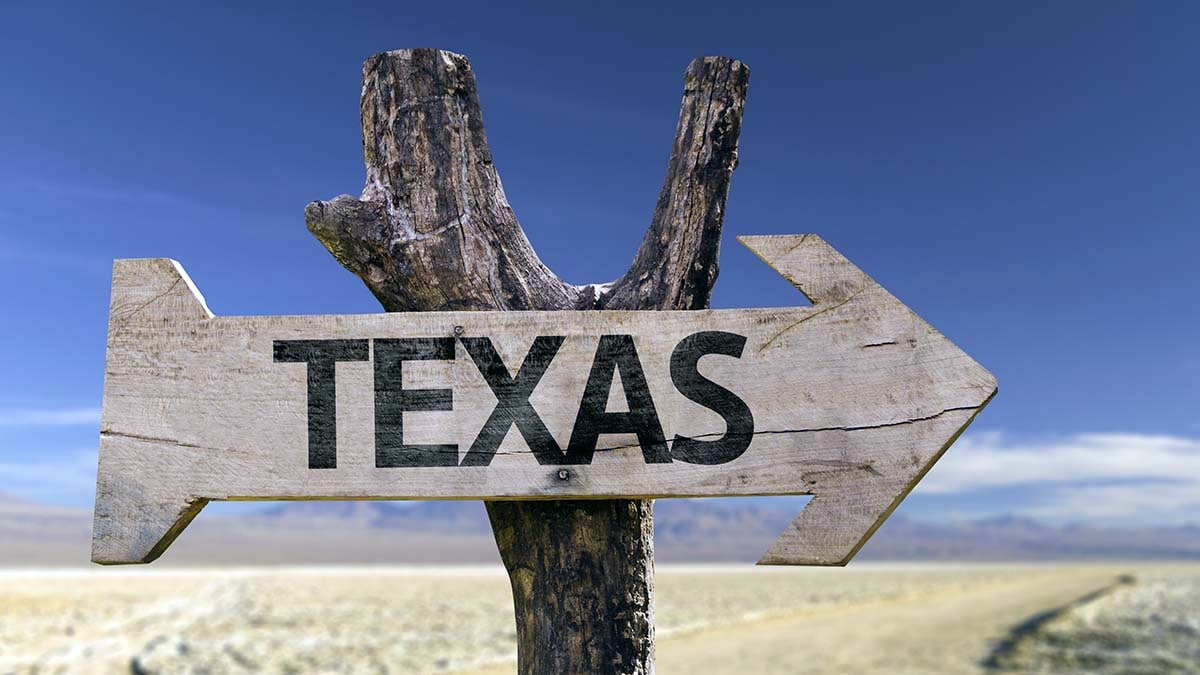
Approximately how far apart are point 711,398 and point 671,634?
51.6 feet

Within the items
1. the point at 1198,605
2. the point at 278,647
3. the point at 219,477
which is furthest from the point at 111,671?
the point at 1198,605

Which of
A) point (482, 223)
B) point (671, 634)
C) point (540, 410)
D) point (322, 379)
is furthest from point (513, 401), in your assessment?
point (671, 634)

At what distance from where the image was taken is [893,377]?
2.46m

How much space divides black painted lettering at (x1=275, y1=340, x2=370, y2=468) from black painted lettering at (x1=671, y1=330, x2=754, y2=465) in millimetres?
820

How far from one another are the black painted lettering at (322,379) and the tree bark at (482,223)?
37 centimetres

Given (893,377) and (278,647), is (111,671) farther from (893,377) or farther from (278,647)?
(893,377)

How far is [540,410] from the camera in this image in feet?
7.95

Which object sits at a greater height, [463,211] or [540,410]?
[463,211]

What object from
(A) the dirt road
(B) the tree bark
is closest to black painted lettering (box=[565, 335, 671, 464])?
(B) the tree bark

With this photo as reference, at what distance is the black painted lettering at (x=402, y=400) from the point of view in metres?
2.42

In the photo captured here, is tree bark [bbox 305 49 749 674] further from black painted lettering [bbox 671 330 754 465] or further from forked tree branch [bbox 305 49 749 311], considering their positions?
black painted lettering [bbox 671 330 754 465]

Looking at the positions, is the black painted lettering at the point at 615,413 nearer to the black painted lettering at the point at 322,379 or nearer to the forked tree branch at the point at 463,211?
the forked tree branch at the point at 463,211

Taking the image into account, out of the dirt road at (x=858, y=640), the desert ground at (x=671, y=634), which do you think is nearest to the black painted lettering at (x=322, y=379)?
the dirt road at (x=858, y=640)

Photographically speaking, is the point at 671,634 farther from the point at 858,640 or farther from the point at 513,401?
the point at 513,401
